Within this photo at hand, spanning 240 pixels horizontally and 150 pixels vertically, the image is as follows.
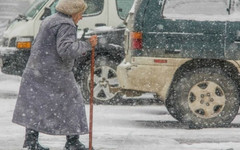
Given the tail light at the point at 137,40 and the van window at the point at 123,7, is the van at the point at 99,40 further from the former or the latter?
the tail light at the point at 137,40

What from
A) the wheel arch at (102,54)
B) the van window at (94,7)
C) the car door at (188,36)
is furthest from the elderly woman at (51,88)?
the van window at (94,7)

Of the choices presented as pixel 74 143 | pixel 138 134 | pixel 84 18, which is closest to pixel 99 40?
pixel 84 18

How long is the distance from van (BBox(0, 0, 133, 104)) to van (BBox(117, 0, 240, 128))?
2.27 metres

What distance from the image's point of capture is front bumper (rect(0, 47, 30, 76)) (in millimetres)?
12398

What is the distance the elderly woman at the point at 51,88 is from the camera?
7.28 metres

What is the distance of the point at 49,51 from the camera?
23.9ft

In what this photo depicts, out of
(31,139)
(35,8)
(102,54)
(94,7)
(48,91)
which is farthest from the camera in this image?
(35,8)

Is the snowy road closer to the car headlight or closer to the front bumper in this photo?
the front bumper

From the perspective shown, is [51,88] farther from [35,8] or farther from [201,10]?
[35,8]

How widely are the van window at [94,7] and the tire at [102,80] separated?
3.06 ft

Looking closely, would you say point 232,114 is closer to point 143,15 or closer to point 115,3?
point 143,15

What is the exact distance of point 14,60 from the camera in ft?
40.8

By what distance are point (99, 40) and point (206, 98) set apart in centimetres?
304

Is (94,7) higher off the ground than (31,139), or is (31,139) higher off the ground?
(31,139)
